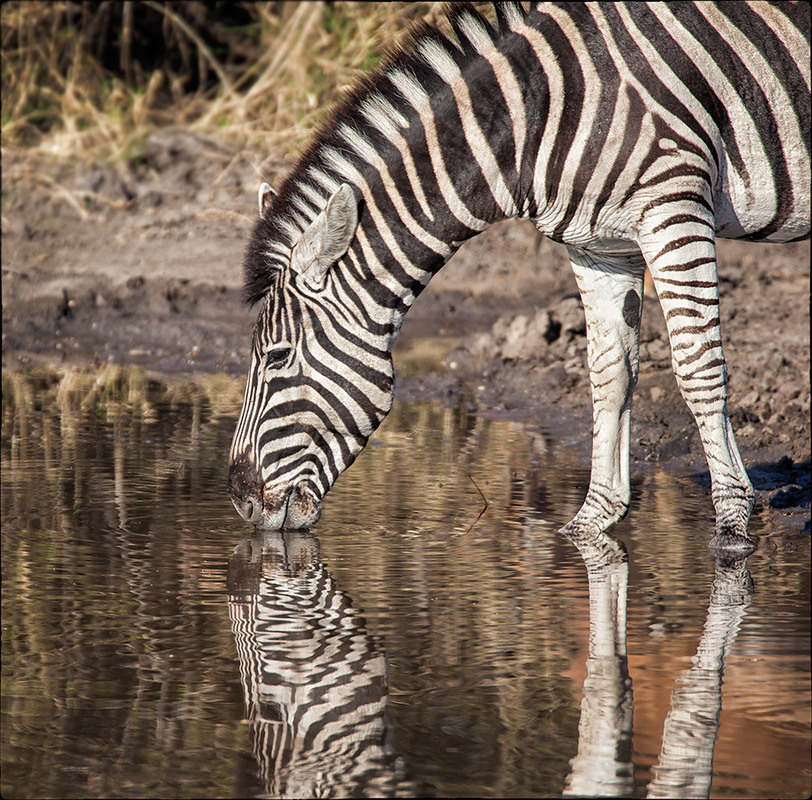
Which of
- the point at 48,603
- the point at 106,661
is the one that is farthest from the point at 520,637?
the point at 48,603

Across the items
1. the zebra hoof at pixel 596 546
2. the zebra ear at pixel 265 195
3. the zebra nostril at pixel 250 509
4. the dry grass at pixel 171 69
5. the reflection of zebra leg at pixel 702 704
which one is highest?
the dry grass at pixel 171 69

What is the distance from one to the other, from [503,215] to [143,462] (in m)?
2.41

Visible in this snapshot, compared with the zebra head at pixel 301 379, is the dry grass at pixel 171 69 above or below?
above

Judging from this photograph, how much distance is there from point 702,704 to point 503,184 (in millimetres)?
2185

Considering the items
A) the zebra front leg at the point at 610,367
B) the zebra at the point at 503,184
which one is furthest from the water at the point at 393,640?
the zebra at the point at 503,184

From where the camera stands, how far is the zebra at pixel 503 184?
15.1 ft

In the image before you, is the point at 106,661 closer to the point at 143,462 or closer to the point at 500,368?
the point at 143,462

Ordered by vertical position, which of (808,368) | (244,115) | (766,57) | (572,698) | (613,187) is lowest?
(572,698)

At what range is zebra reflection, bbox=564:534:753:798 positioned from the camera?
116 inches

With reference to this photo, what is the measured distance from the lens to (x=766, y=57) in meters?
4.82

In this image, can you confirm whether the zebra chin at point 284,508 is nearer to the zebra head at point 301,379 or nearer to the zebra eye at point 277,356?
the zebra head at point 301,379

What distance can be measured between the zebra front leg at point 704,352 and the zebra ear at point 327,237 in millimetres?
1147

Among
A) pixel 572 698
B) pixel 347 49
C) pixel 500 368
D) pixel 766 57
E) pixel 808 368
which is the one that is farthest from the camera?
pixel 347 49

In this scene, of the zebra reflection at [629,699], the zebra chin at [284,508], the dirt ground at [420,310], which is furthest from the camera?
the dirt ground at [420,310]
